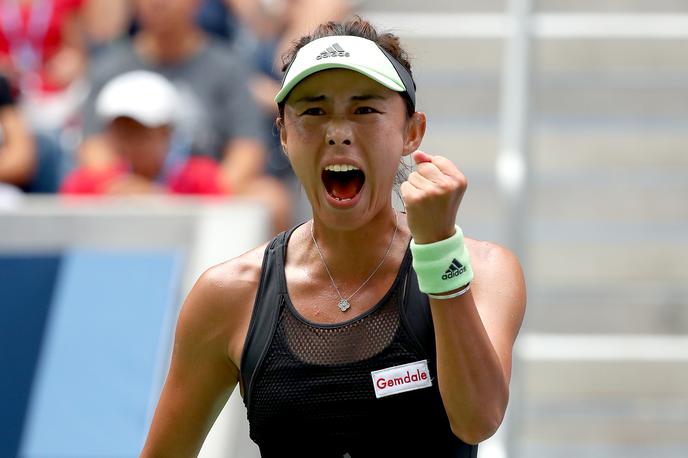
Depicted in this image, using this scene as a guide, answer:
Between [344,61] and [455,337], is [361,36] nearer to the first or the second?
[344,61]

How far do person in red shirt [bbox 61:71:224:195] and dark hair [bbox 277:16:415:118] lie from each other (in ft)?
8.26

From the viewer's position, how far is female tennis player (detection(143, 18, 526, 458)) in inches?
79.2

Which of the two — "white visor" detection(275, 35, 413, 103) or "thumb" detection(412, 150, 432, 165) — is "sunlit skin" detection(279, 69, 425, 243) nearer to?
"white visor" detection(275, 35, 413, 103)

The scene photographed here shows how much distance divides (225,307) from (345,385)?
28 cm

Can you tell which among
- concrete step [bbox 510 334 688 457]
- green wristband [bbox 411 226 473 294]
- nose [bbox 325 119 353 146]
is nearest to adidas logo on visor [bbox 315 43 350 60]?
nose [bbox 325 119 353 146]

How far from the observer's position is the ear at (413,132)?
84.3 inches

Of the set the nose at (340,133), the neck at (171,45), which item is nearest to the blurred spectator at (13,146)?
the neck at (171,45)

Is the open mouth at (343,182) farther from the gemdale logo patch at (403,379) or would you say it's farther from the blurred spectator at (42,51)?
the blurred spectator at (42,51)

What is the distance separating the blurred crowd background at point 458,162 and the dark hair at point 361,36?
1729 mm

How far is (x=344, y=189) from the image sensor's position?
2.08 meters

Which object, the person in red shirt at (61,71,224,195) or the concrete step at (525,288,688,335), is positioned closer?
the person in red shirt at (61,71,224,195)

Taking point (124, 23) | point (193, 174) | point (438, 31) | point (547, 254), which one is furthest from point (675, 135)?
point (124, 23)

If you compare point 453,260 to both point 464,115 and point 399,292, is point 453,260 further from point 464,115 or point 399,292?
point 464,115

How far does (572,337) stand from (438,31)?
1751 mm
